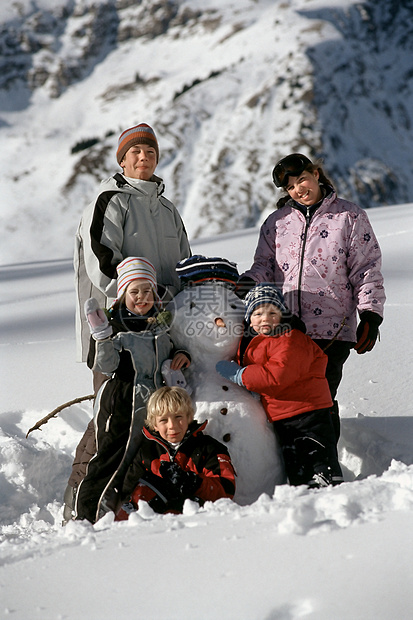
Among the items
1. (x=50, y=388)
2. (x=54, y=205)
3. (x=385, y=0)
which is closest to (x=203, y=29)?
(x=385, y=0)

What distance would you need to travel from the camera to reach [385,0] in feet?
189

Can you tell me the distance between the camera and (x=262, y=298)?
2621mm

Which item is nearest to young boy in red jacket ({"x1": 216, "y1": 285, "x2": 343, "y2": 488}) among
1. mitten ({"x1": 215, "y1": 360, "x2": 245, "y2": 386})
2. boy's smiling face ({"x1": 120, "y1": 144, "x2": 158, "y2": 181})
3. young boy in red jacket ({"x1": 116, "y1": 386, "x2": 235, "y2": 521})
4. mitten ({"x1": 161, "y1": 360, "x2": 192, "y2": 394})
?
mitten ({"x1": 215, "y1": 360, "x2": 245, "y2": 386})

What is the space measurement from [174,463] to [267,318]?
707 mm

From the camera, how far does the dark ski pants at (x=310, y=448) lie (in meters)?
2.56

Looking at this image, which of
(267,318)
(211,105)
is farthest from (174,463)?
(211,105)

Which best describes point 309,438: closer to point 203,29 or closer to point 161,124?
point 161,124

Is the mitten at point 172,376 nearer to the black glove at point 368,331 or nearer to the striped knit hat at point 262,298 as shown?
the striped knit hat at point 262,298

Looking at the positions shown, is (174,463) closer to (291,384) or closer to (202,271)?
(291,384)

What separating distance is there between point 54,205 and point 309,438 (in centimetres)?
4028

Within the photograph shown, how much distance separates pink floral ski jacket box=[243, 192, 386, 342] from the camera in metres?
2.81

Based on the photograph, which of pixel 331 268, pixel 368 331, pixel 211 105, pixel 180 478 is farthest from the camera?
pixel 211 105

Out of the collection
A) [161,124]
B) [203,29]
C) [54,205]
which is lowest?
[54,205]

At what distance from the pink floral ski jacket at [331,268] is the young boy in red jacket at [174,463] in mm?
741
